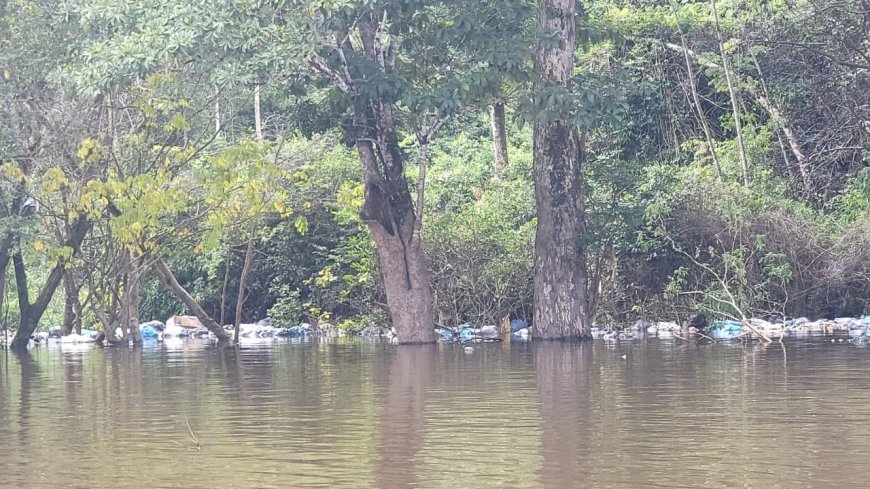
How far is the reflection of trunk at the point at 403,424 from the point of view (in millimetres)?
5883

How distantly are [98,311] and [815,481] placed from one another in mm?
16739

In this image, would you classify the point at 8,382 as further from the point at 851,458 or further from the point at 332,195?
the point at 332,195

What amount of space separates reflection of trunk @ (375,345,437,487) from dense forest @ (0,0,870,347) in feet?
14.5

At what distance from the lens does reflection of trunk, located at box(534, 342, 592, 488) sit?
228 inches

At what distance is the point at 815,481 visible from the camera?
5.39 m

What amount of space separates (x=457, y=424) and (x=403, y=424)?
1.12ft

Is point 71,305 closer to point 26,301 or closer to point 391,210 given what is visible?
point 26,301

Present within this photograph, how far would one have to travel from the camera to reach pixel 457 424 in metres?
7.66

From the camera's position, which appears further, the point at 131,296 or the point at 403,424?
the point at 131,296

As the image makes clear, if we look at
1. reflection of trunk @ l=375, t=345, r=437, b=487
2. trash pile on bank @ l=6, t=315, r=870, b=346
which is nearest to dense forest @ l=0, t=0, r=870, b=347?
trash pile on bank @ l=6, t=315, r=870, b=346

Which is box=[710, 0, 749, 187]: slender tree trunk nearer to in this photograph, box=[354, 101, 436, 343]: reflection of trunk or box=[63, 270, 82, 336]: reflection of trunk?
box=[354, 101, 436, 343]: reflection of trunk

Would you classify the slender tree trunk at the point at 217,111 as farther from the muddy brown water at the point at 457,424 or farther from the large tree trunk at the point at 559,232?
the muddy brown water at the point at 457,424

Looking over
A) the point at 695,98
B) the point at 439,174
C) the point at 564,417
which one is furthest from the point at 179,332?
the point at 564,417

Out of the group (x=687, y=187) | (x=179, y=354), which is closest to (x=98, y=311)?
(x=179, y=354)
